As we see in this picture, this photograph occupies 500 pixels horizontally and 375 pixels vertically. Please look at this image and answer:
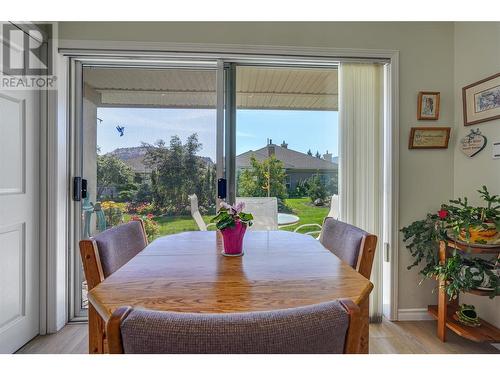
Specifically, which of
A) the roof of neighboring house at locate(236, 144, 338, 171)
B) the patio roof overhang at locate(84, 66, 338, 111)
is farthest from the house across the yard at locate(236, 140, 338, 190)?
the patio roof overhang at locate(84, 66, 338, 111)

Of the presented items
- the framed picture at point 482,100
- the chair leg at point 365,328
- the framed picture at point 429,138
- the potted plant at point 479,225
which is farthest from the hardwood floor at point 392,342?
the framed picture at point 482,100

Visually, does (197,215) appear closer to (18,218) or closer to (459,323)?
(18,218)

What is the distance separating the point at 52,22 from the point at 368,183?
8.44 ft

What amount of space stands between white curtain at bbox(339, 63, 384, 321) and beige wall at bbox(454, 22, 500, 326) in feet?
1.85

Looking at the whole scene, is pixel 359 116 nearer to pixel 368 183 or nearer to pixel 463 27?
pixel 368 183

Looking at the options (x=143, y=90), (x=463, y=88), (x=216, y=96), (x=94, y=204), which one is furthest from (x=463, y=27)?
(x=94, y=204)

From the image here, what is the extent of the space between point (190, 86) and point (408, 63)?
67.0 inches

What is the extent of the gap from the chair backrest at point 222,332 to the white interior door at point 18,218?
169 cm

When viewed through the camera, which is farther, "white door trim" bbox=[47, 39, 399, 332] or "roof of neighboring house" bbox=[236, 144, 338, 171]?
"roof of neighboring house" bbox=[236, 144, 338, 171]

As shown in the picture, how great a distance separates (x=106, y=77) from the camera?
2262mm

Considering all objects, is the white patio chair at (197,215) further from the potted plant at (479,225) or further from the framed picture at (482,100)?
the framed picture at (482,100)

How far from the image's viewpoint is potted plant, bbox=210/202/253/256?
4.06 ft

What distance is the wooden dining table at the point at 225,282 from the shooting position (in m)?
0.80

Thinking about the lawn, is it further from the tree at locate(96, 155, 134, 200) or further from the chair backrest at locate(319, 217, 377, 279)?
the chair backrest at locate(319, 217, 377, 279)
